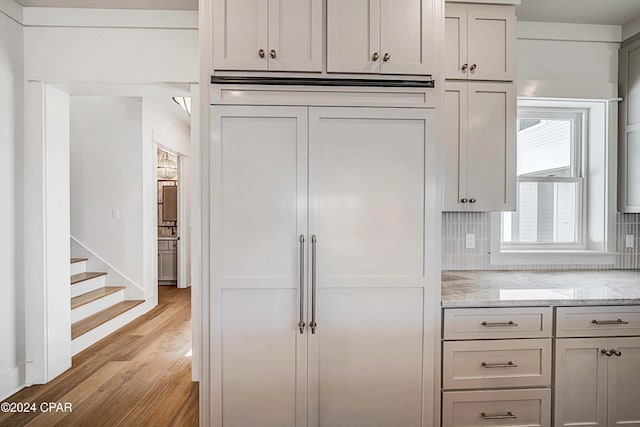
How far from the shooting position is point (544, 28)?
8.73 ft

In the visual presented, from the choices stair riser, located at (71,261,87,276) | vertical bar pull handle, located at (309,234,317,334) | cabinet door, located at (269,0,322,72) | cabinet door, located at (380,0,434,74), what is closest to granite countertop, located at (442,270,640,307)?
vertical bar pull handle, located at (309,234,317,334)

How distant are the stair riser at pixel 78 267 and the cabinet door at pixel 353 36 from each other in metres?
4.05

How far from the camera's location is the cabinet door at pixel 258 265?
177cm

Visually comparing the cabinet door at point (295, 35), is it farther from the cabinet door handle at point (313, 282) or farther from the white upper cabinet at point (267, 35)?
the cabinet door handle at point (313, 282)

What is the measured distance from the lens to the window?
2.81m

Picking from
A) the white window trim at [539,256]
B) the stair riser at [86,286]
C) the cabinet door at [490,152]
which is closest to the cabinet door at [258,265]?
the cabinet door at [490,152]

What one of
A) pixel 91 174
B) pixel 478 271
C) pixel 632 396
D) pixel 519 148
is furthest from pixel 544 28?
pixel 91 174

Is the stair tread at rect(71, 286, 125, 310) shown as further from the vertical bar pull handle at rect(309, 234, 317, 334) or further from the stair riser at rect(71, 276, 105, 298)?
the vertical bar pull handle at rect(309, 234, 317, 334)

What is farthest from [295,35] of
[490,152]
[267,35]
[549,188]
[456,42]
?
[549,188]

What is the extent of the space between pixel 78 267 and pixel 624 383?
5.09 metres

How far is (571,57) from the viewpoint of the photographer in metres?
2.68

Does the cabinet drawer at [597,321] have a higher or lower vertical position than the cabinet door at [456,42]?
lower

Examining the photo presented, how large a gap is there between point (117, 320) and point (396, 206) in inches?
141

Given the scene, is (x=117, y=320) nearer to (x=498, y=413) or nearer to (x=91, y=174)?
(x=91, y=174)
